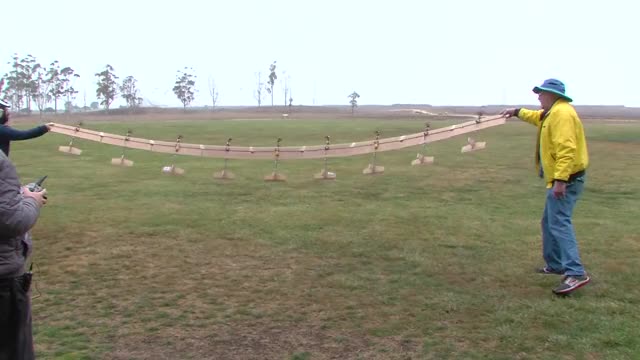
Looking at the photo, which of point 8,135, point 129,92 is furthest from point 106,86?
point 8,135

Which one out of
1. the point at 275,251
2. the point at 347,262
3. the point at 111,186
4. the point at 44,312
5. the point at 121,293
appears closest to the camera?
the point at 44,312

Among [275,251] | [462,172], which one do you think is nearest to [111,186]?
[275,251]

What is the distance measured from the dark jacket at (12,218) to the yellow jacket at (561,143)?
488 cm

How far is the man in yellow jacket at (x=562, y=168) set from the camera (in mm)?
5953

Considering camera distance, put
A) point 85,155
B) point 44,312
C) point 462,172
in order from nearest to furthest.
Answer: point 44,312 < point 462,172 < point 85,155

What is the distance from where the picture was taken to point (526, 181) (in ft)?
48.9

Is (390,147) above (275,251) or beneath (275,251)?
above

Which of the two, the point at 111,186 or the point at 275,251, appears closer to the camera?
the point at 275,251

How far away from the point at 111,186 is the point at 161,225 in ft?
16.9

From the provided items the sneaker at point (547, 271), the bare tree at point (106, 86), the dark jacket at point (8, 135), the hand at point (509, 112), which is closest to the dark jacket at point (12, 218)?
the dark jacket at point (8, 135)

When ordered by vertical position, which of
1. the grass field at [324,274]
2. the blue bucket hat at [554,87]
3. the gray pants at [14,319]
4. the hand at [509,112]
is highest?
the blue bucket hat at [554,87]

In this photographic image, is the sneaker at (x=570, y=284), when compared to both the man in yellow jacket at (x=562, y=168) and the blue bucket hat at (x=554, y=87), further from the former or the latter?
the blue bucket hat at (x=554, y=87)

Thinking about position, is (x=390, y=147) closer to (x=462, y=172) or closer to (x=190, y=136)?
(x=462, y=172)

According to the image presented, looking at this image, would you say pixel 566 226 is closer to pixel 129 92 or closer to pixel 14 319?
pixel 14 319
